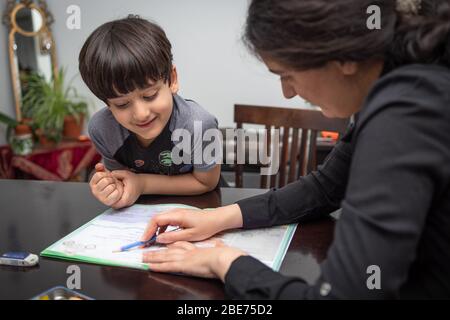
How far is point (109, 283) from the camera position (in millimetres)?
641

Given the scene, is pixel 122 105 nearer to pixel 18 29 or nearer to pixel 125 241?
pixel 125 241

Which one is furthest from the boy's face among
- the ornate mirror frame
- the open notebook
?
the ornate mirror frame

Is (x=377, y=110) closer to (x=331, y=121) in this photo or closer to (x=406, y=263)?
(x=406, y=263)

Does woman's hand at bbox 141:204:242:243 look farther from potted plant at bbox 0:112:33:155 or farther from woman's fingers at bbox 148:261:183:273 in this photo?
potted plant at bbox 0:112:33:155

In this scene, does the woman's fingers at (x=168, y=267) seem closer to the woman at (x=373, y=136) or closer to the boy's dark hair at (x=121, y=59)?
the woman at (x=373, y=136)

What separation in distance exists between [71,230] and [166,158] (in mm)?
431

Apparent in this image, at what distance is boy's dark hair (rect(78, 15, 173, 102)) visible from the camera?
38.0 inches

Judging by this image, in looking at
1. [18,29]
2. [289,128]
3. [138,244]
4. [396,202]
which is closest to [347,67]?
[396,202]

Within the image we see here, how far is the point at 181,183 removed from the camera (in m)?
1.11

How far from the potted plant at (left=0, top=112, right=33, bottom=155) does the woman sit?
7.90 ft

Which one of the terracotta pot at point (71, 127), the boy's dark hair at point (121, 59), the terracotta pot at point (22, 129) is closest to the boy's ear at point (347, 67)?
the boy's dark hair at point (121, 59)

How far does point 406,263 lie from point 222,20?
3053mm
